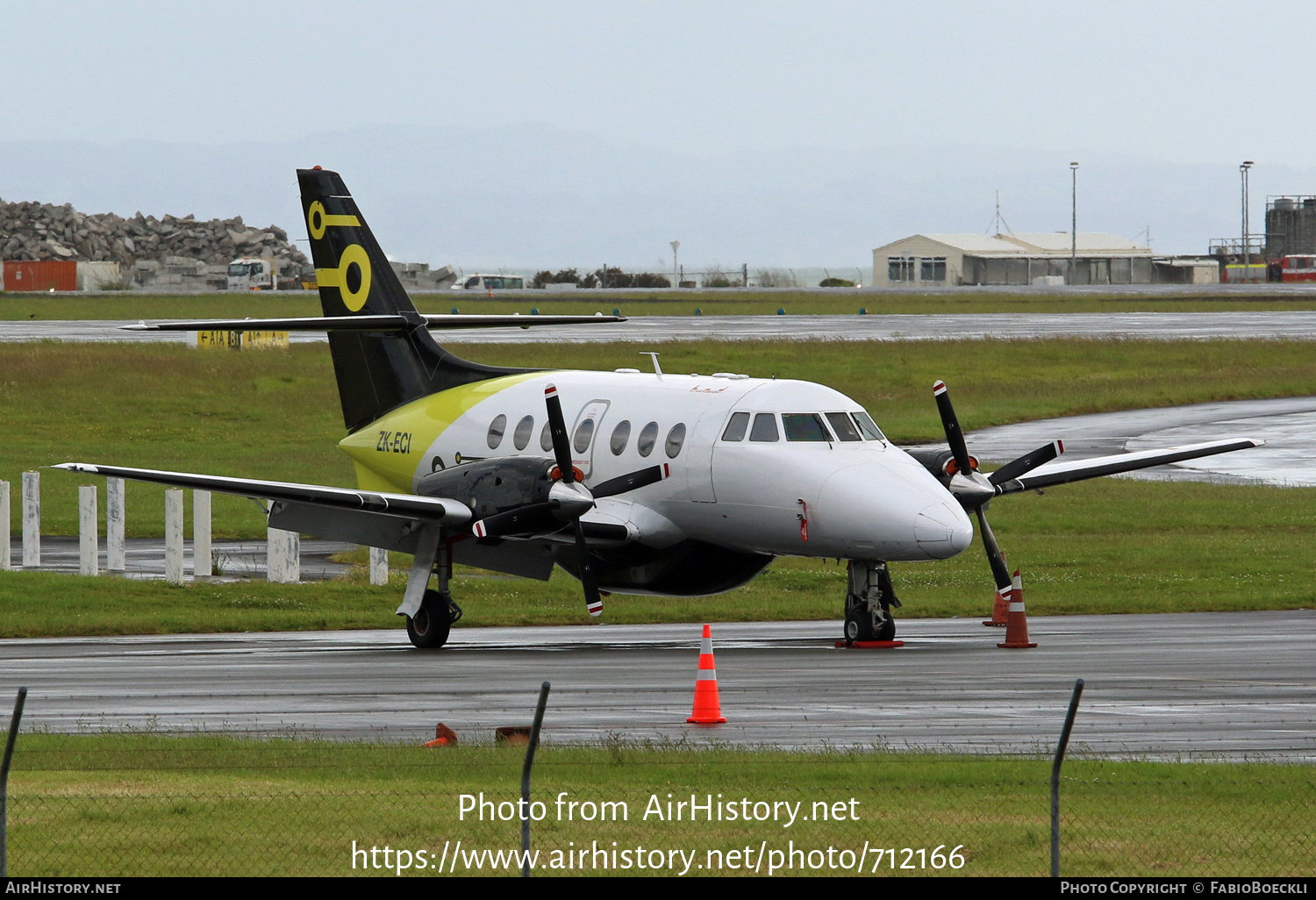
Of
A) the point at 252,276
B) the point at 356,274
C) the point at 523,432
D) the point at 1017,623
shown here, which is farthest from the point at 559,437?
the point at 252,276

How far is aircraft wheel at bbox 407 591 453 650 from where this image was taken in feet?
75.5

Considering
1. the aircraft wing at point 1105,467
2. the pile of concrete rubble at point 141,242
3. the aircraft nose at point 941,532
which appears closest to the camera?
the aircraft nose at point 941,532

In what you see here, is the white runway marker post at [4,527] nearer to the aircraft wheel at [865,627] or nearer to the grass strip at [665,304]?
the aircraft wheel at [865,627]

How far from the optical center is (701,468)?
73.3 feet

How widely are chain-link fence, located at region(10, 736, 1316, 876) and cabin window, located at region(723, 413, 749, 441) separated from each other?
28.9ft

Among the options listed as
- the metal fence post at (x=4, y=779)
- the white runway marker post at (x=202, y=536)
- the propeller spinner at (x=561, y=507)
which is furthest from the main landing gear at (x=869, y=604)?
the metal fence post at (x=4, y=779)

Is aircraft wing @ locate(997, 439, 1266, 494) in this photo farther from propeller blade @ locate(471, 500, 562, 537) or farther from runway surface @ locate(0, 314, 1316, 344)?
runway surface @ locate(0, 314, 1316, 344)

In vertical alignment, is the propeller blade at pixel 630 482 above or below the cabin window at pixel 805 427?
below

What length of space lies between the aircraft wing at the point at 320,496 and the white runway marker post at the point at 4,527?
8.66 meters

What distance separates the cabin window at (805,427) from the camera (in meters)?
21.9

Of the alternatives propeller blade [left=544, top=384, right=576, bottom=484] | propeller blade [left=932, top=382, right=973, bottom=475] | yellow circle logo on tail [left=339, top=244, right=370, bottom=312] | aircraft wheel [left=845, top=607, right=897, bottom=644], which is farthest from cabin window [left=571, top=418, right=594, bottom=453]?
yellow circle logo on tail [left=339, top=244, right=370, bottom=312]

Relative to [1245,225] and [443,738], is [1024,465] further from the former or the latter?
[1245,225]

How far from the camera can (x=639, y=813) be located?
11570mm

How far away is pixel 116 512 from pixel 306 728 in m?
15.8
